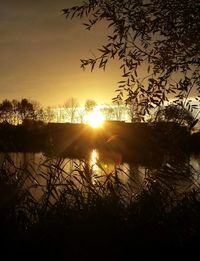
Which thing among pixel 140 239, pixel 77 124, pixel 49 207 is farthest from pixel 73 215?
pixel 77 124

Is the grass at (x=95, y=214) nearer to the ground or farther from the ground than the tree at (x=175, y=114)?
nearer to the ground

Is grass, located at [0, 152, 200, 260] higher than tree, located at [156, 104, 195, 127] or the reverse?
the reverse

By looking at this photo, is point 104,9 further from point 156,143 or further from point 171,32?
point 156,143

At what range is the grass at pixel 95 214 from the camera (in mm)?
7824

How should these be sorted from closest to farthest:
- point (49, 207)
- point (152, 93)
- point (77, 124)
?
point (152, 93) < point (49, 207) < point (77, 124)

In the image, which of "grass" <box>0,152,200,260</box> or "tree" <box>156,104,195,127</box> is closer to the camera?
"grass" <box>0,152,200,260</box>

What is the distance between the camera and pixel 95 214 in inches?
336

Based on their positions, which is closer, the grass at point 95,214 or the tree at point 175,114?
the grass at point 95,214

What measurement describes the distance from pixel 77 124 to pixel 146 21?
11904 centimetres

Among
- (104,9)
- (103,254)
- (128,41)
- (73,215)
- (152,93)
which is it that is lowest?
(103,254)

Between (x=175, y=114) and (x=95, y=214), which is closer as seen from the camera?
(x=95, y=214)

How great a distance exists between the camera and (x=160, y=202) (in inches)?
367

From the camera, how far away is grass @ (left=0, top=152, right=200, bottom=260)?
782 cm

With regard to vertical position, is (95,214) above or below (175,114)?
below
